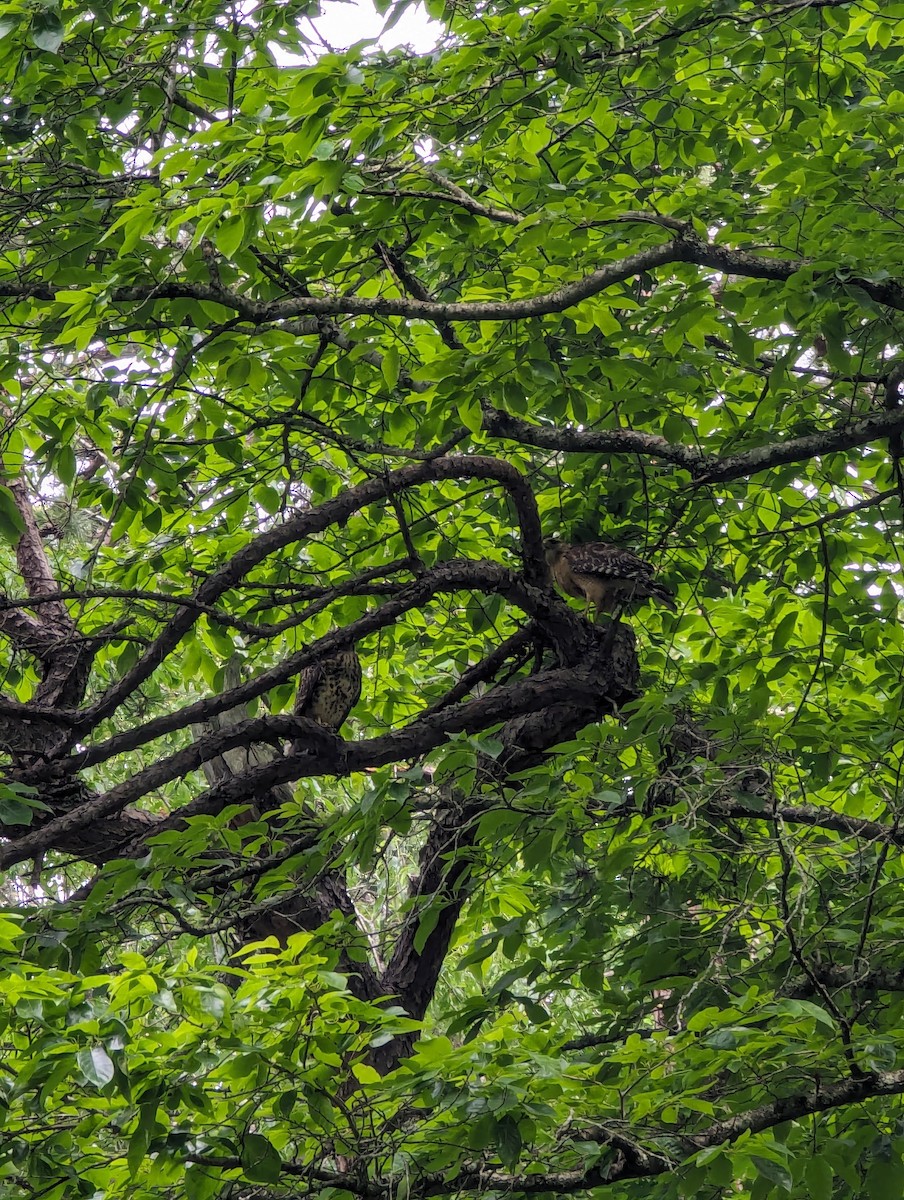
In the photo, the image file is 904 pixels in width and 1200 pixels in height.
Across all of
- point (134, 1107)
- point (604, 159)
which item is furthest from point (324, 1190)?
point (604, 159)

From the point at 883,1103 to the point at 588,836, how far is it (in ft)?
3.64

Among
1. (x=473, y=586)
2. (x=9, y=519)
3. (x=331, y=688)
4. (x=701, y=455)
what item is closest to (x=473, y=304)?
(x=701, y=455)

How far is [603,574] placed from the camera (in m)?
4.51

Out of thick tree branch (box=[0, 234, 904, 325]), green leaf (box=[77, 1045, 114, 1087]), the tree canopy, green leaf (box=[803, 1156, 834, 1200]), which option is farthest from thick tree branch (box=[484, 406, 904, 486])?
green leaf (box=[77, 1045, 114, 1087])

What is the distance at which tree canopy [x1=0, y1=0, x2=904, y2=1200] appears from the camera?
9.26 ft

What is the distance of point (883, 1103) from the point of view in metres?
3.05

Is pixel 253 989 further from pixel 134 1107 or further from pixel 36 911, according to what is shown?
pixel 36 911

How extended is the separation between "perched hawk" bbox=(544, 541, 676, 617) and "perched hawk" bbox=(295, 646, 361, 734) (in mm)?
1055

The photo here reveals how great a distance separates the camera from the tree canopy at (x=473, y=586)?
2.82 metres

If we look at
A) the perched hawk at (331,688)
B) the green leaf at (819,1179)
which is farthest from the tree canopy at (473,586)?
the perched hawk at (331,688)

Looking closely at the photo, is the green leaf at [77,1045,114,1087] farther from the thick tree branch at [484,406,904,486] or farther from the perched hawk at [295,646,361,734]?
the perched hawk at [295,646,361,734]

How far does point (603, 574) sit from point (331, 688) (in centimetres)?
149

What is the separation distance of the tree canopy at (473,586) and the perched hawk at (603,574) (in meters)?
0.11

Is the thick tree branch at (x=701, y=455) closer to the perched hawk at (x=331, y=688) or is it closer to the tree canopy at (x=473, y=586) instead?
the tree canopy at (x=473, y=586)
